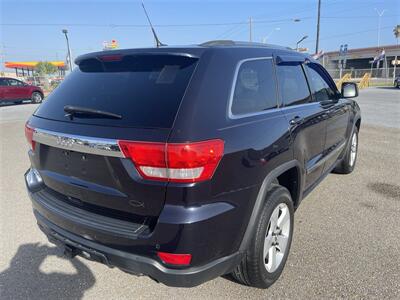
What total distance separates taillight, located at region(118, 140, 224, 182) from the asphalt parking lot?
115 centimetres

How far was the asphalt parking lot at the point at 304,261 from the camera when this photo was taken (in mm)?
2557

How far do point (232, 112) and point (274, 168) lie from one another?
1.87 ft

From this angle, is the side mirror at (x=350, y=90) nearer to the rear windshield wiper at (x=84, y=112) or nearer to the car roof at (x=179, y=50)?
the car roof at (x=179, y=50)

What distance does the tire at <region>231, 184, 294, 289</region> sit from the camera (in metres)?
2.34

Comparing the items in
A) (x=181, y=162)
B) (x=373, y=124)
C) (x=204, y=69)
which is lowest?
(x=373, y=124)

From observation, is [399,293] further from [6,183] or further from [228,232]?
[6,183]

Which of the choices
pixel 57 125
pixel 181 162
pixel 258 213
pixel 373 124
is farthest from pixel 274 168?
pixel 373 124

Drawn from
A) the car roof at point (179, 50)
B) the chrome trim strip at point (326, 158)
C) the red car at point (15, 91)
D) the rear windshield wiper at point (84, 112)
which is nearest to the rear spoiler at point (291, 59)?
the car roof at point (179, 50)

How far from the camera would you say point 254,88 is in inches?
98.8

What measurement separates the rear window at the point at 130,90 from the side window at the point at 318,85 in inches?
79.0

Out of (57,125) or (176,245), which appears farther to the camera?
(57,125)

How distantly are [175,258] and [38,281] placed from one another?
1.47 meters

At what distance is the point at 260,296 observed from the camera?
2.51 meters

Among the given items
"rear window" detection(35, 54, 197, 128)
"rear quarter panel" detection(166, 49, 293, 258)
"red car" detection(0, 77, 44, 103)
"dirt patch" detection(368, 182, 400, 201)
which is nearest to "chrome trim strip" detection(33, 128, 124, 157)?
"rear window" detection(35, 54, 197, 128)
